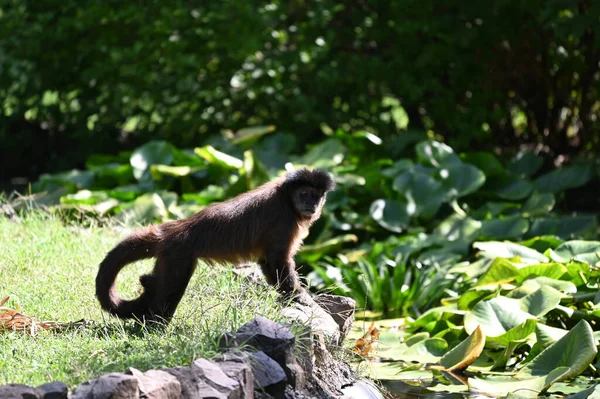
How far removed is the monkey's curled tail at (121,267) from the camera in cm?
528

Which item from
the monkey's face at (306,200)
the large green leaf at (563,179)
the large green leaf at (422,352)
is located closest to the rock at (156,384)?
the monkey's face at (306,200)

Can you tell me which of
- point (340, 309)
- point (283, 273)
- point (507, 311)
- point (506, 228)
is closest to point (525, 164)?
point (506, 228)

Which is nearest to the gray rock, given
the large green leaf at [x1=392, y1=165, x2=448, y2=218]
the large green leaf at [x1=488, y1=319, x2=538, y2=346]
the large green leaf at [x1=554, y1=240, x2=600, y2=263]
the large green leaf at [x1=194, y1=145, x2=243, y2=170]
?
the large green leaf at [x1=488, y1=319, x2=538, y2=346]

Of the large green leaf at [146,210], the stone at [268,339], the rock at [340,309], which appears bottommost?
the large green leaf at [146,210]

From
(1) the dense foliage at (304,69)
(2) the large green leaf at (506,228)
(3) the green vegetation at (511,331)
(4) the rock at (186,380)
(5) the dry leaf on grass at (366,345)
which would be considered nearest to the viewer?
(4) the rock at (186,380)

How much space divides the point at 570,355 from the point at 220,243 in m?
2.40

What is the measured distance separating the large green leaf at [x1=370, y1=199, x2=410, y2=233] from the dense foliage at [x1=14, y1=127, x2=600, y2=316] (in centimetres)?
1

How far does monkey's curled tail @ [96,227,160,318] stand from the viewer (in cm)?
528

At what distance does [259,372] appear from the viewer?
4.30 m

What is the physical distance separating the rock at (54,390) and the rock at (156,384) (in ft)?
1.00

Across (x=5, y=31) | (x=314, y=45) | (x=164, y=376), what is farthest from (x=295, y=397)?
(x=5, y=31)

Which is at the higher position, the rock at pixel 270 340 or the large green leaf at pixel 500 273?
the rock at pixel 270 340

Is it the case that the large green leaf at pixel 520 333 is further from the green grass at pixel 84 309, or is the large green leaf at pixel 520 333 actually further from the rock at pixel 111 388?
the rock at pixel 111 388

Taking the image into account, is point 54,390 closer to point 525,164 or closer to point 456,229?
point 456,229
